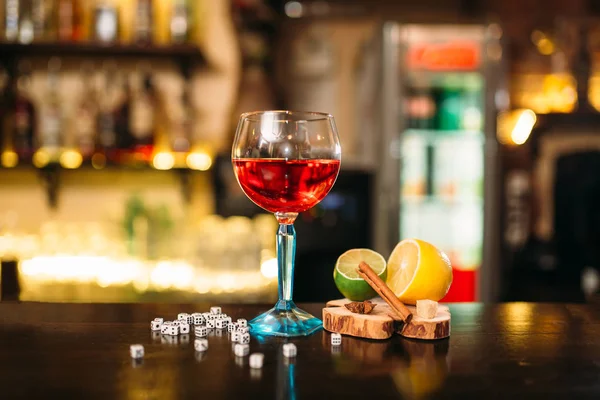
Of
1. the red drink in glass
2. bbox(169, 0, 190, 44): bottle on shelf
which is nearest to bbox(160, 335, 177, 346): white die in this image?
the red drink in glass

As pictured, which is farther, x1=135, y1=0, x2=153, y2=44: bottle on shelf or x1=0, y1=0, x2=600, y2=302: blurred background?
x1=135, y1=0, x2=153, y2=44: bottle on shelf

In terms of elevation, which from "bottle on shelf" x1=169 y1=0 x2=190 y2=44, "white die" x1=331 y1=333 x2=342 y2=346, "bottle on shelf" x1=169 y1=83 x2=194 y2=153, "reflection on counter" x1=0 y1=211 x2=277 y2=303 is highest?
"bottle on shelf" x1=169 y1=0 x2=190 y2=44

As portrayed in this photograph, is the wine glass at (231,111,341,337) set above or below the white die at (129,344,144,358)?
above

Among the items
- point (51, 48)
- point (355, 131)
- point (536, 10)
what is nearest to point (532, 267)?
point (355, 131)

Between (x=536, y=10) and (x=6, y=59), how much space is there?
3186 mm

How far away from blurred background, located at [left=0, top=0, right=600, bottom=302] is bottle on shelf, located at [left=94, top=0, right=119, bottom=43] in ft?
0.04

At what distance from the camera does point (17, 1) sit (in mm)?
3246

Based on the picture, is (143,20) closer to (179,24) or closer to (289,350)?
(179,24)

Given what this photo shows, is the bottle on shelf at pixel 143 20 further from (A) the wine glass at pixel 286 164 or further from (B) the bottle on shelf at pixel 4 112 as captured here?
(A) the wine glass at pixel 286 164

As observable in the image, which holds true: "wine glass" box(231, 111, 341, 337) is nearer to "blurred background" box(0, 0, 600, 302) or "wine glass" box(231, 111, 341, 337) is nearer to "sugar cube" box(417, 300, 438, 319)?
"sugar cube" box(417, 300, 438, 319)

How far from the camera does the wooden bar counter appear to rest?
23.9 inches

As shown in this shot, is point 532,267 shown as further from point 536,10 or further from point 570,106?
point 536,10

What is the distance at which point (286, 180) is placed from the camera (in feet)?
3.01

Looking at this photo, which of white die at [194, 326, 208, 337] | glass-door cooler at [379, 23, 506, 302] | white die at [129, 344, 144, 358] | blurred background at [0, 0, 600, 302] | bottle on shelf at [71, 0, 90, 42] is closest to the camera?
white die at [129, 344, 144, 358]
